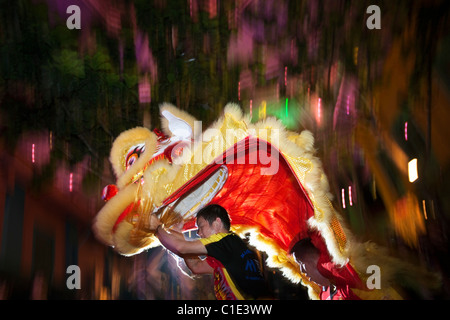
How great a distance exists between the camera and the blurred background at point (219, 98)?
3584mm

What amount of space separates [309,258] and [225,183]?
0.72 metres

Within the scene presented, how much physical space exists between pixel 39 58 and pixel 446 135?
4.14 metres

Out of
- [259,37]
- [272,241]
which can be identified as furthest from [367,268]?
[259,37]

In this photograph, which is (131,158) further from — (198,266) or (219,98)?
(219,98)

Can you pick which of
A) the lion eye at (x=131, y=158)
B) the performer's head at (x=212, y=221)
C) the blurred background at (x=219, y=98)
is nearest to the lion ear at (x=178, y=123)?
the lion eye at (x=131, y=158)

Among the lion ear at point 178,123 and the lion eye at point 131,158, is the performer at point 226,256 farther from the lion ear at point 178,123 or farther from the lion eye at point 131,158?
the lion ear at point 178,123

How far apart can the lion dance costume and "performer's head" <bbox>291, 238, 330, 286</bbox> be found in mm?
47

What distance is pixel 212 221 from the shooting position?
2.15 m

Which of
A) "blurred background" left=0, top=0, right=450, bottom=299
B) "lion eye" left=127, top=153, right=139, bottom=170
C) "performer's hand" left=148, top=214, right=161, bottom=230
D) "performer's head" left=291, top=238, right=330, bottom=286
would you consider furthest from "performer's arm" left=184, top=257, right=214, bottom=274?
"blurred background" left=0, top=0, right=450, bottom=299

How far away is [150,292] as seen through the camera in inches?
200

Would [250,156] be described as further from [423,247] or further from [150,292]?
[150,292]

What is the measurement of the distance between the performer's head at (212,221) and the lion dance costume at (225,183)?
0.43 ft

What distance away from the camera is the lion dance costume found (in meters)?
2.04
